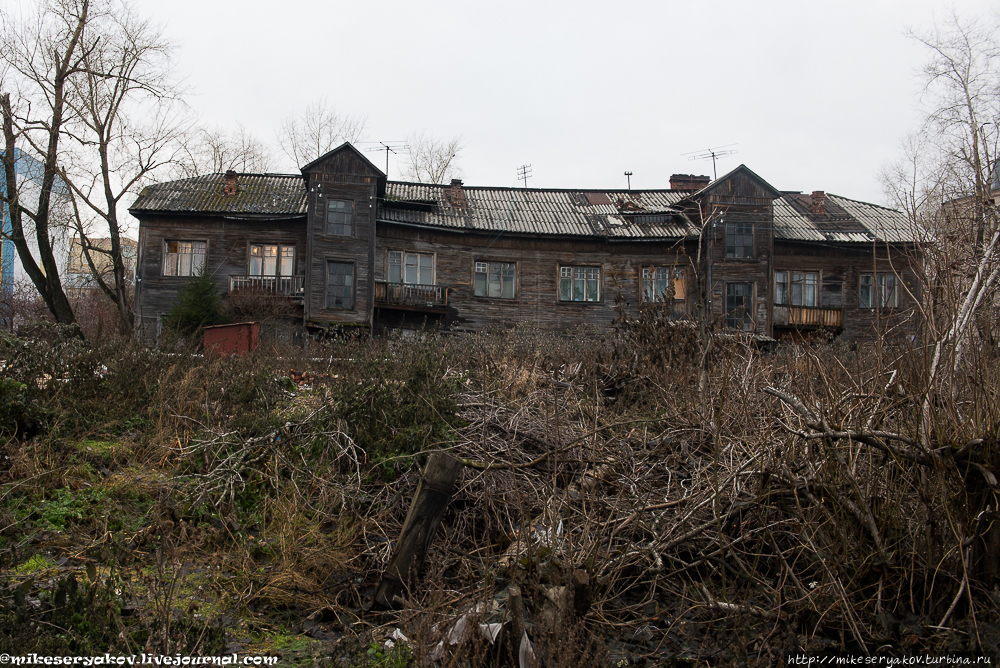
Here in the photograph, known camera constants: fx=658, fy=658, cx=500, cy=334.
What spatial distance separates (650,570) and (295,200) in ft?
71.5

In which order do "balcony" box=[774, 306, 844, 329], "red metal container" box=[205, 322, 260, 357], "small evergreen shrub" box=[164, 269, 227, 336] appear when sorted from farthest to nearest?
"balcony" box=[774, 306, 844, 329], "small evergreen shrub" box=[164, 269, 227, 336], "red metal container" box=[205, 322, 260, 357]

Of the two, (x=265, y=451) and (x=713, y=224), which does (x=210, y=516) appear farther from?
(x=713, y=224)

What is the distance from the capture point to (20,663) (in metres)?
3.19

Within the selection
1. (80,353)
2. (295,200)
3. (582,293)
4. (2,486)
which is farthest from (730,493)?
(295,200)

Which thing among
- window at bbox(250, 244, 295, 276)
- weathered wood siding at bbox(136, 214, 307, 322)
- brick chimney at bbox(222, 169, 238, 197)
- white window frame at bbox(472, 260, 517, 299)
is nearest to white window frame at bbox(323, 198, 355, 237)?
weathered wood siding at bbox(136, 214, 307, 322)

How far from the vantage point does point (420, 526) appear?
477 centimetres

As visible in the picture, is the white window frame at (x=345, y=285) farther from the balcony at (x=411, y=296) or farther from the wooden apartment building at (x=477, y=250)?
the balcony at (x=411, y=296)

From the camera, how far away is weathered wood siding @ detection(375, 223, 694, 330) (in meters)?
23.5

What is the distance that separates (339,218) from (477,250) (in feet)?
16.4

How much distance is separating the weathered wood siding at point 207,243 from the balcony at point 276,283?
39 cm

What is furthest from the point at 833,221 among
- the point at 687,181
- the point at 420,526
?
the point at 420,526

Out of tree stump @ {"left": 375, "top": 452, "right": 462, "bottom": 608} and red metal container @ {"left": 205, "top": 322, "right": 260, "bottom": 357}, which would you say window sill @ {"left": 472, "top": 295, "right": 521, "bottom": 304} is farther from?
tree stump @ {"left": 375, "top": 452, "right": 462, "bottom": 608}

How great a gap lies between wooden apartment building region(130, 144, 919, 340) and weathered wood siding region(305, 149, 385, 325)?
41 mm

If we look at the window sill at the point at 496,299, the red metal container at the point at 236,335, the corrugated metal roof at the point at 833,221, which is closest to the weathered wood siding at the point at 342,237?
the window sill at the point at 496,299
